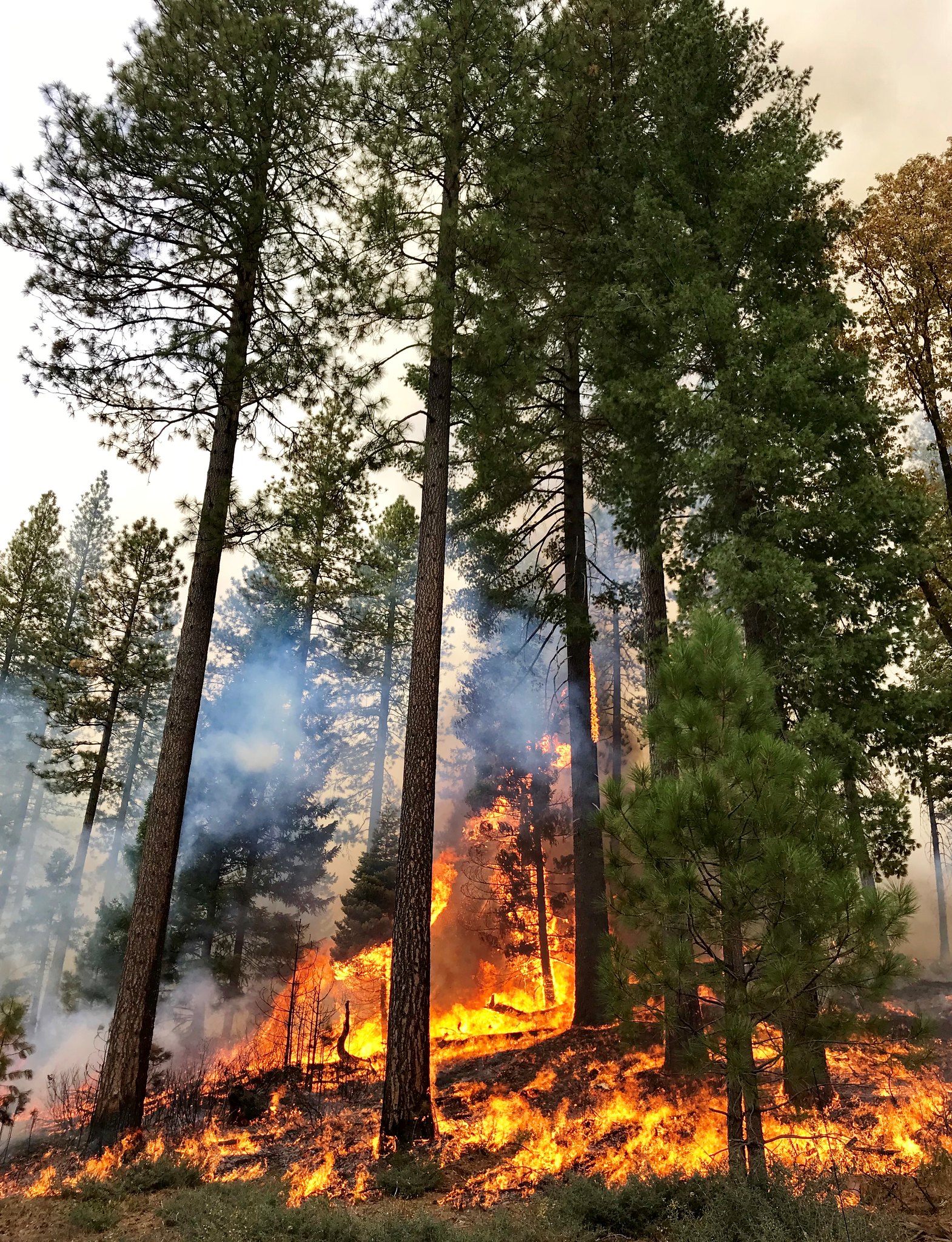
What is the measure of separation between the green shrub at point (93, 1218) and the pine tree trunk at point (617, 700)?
60.2 ft

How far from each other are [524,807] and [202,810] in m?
8.83

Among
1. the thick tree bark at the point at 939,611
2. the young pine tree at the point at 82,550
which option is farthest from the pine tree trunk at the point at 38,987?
the thick tree bark at the point at 939,611

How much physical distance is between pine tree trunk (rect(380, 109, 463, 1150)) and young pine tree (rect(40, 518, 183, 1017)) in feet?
34.2

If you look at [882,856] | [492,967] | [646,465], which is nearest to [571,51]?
[646,465]

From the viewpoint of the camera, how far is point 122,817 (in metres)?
24.5

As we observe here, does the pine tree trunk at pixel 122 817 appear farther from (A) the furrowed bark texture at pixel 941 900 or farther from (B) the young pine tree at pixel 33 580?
(A) the furrowed bark texture at pixel 941 900

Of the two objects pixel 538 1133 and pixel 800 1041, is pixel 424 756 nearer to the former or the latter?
pixel 538 1133

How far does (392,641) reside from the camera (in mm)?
22734

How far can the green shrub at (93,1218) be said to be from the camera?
516 centimetres

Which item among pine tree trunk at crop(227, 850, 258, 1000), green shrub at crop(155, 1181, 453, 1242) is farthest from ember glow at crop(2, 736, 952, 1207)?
pine tree trunk at crop(227, 850, 258, 1000)

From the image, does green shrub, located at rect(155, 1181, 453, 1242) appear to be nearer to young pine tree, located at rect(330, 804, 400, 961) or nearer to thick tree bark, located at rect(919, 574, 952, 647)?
thick tree bark, located at rect(919, 574, 952, 647)

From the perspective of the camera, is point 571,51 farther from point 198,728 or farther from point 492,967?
point 492,967

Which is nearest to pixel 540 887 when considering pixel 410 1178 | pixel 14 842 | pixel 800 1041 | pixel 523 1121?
pixel 523 1121

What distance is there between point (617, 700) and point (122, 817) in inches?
716
